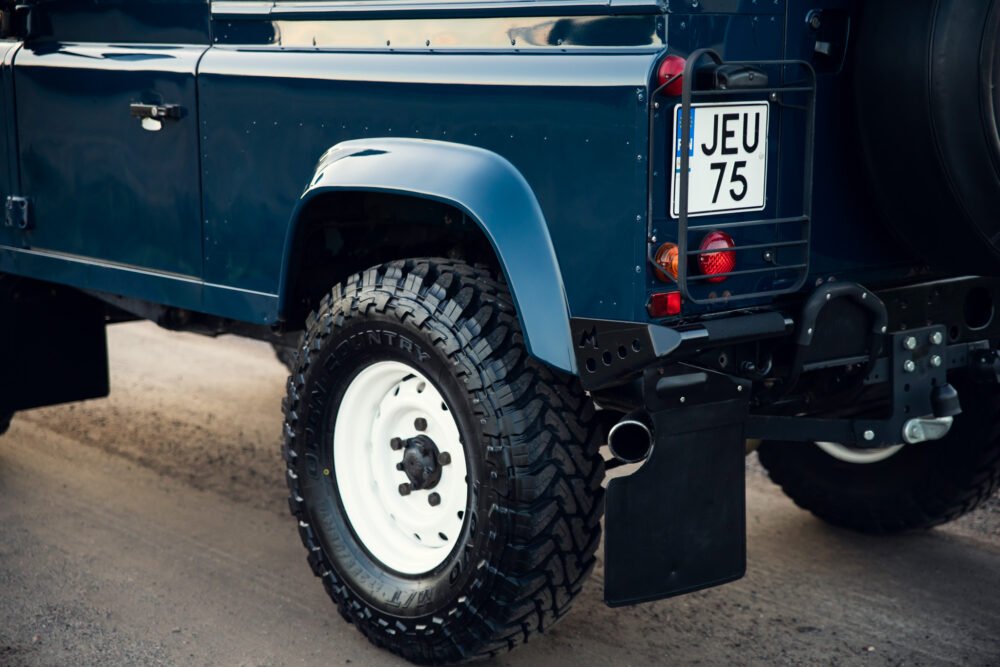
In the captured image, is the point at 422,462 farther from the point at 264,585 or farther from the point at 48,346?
the point at 48,346

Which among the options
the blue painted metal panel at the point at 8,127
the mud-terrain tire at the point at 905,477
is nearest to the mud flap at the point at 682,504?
the mud-terrain tire at the point at 905,477

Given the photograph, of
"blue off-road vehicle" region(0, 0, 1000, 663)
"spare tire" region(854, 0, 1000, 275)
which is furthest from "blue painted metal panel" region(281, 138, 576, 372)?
"spare tire" region(854, 0, 1000, 275)

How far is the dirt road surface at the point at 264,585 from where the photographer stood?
371 cm

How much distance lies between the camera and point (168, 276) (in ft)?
13.8

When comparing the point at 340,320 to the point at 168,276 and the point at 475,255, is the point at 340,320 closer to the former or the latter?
the point at 475,255

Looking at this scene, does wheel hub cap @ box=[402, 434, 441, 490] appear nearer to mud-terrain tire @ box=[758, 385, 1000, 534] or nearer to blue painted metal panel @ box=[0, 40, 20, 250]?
mud-terrain tire @ box=[758, 385, 1000, 534]

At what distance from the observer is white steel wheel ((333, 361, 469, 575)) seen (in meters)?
3.54

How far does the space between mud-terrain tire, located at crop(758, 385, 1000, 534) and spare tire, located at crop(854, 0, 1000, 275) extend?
113 cm

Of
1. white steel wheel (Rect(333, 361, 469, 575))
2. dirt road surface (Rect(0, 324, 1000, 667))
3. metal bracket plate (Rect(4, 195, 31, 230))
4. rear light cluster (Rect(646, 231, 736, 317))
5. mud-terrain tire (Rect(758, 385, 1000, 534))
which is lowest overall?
dirt road surface (Rect(0, 324, 1000, 667))

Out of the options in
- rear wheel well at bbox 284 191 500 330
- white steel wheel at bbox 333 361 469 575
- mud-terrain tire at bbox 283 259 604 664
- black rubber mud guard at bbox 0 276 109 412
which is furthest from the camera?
black rubber mud guard at bbox 0 276 109 412

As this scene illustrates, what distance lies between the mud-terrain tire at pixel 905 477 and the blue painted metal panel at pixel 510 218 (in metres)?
1.79

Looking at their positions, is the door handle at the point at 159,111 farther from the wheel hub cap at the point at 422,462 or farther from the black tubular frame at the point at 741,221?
the black tubular frame at the point at 741,221

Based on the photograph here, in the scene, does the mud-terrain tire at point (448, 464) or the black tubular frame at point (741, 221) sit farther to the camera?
the mud-terrain tire at point (448, 464)

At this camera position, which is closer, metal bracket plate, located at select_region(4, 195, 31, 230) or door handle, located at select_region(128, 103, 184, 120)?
door handle, located at select_region(128, 103, 184, 120)
